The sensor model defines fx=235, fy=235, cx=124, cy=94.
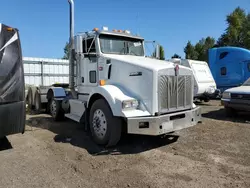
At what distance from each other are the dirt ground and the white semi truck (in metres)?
0.53

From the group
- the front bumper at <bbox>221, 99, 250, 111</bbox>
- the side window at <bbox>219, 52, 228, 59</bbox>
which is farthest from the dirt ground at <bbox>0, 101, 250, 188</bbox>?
the side window at <bbox>219, 52, 228, 59</bbox>

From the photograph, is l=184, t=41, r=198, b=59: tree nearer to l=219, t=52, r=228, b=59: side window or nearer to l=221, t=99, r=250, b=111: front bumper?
l=219, t=52, r=228, b=59: side window

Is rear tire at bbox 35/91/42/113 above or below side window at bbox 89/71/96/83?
below

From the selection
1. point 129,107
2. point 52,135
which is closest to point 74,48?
point 52,135

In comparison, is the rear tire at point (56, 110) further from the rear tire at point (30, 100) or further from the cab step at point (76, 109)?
the rear tire at point (30, 100)

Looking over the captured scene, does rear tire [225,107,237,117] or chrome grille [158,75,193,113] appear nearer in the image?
chrome grille [158,75,193,113]

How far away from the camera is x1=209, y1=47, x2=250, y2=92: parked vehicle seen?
13.7 meters

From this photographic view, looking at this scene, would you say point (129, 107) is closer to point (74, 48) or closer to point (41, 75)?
point (74, 48)

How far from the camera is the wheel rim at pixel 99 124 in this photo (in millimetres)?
5277

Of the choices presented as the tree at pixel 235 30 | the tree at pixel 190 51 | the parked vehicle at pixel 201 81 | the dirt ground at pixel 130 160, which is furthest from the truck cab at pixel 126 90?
the tree at pixel 190 51

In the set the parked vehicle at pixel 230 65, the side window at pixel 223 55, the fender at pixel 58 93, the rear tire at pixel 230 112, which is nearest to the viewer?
the fender at pixel 58 93

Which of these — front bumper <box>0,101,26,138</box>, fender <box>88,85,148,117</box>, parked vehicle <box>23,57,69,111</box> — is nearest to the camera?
front bumper <box>0,101,26,138</box>

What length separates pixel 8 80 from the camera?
4.57 meters

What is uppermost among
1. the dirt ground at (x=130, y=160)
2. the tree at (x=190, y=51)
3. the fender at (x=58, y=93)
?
the tree at (x=190, y=51)
